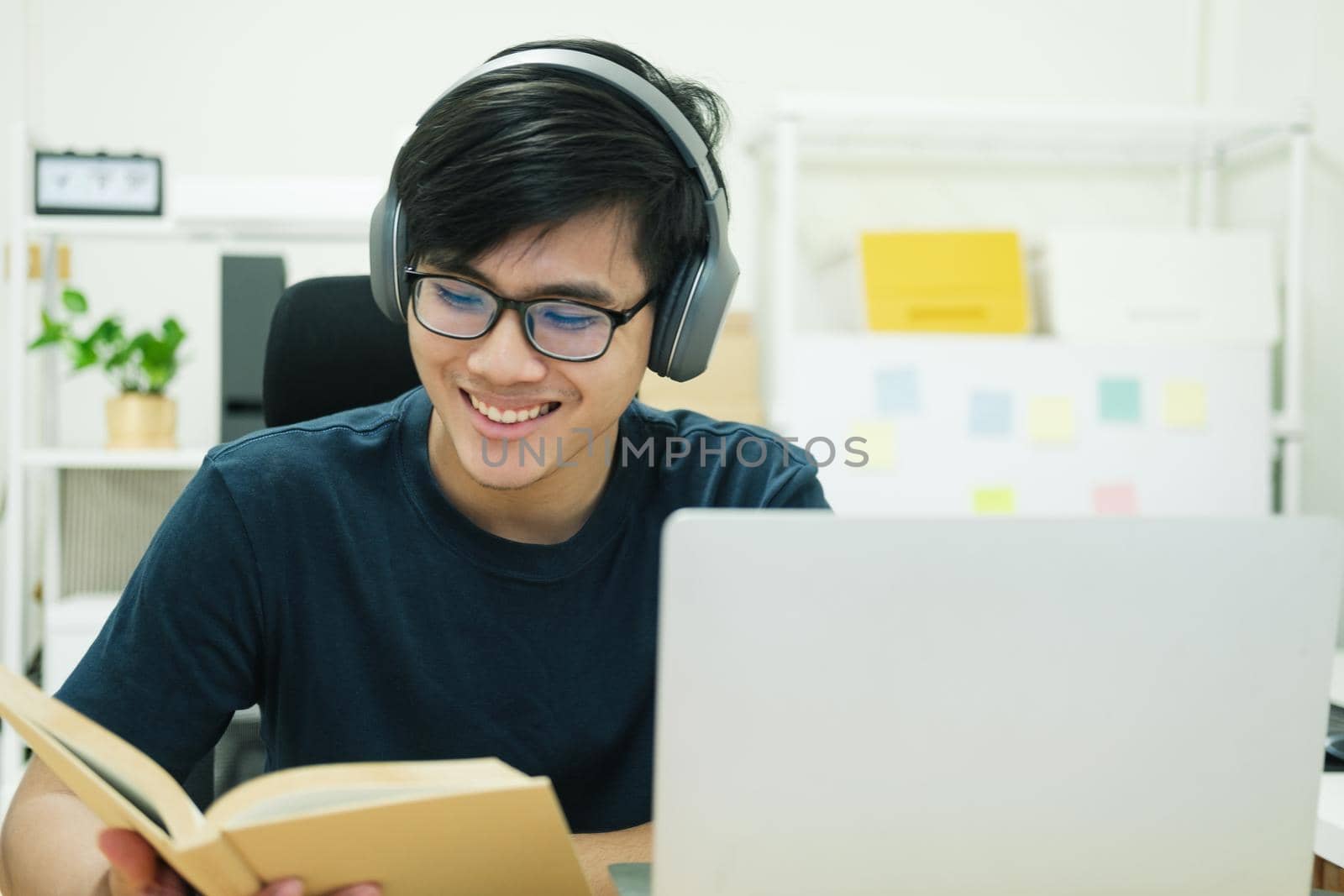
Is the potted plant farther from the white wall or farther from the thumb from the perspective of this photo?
the thumb

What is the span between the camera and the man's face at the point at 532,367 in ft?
2.68

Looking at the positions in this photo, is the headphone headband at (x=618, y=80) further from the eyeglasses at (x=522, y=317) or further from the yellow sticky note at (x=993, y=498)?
the yellow sticky note at (x=993, y=498)

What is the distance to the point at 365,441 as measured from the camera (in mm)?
923

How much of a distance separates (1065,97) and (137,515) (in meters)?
2.29

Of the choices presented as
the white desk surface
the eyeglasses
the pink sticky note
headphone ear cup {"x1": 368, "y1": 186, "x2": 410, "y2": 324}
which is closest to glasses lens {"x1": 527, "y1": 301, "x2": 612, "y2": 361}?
the eyeglasses

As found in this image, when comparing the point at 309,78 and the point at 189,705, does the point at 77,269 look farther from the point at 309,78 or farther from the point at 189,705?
the point at 189,705

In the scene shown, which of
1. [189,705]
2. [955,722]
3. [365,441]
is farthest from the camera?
[365,441]

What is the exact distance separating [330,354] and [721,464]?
41 cm

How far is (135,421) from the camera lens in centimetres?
210

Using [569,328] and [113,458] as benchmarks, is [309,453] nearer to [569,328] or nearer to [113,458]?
[569,328]

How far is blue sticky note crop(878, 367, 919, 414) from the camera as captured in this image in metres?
2.22

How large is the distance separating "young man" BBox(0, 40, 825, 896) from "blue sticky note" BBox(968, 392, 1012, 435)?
4.48 ft

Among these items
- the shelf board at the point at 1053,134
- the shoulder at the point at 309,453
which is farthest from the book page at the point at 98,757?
the shelf board at the point at 1053,134

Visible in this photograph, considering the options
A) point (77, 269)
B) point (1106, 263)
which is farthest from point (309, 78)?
point (1106, 263)
